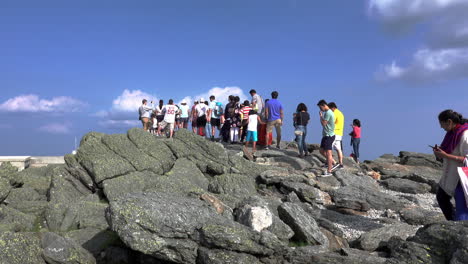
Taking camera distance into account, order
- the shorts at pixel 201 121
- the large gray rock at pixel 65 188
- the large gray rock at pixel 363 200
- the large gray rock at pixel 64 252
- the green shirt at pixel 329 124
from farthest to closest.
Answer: the shorts at pixel 201 121 < the green shirt at pixel 329 124 < the large gray rock at pixel 363 200 < the large gray rock at pixel 65 188 < the large gray rock at pixel 64 252

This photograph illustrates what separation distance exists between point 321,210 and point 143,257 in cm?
730

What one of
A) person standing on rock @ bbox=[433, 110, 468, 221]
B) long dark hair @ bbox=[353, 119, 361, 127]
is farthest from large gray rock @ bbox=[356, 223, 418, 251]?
Answer: long dark hair @ bbox=[353, 119, 361, 127]

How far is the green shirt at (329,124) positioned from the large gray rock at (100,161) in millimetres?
8543

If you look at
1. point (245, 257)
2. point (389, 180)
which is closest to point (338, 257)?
point (245, 257)

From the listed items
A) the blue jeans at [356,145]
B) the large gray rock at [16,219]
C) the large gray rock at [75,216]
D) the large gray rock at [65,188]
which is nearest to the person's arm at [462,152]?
the large gray rock at [75,216]

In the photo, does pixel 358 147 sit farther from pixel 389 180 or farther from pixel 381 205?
pixel 381 205

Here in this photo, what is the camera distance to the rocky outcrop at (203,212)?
26.5 feet

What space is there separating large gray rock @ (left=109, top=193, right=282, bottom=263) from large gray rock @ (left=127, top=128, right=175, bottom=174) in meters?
7.00

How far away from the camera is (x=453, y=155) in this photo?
850cm

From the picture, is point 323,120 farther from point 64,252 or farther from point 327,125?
point 64,252

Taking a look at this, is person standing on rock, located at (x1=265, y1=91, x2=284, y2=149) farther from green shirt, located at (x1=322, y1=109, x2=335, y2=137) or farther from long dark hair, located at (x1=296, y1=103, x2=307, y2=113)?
green shirt, located at (x1=322, y1=109, x2=335, y2=137)

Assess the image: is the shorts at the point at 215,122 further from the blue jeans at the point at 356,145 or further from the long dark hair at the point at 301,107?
the blue jeans at the point at 356,145

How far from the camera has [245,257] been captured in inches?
316

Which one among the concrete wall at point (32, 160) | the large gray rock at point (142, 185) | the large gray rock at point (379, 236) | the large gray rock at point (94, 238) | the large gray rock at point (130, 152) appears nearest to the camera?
the large gray rock at point (94, 238)
